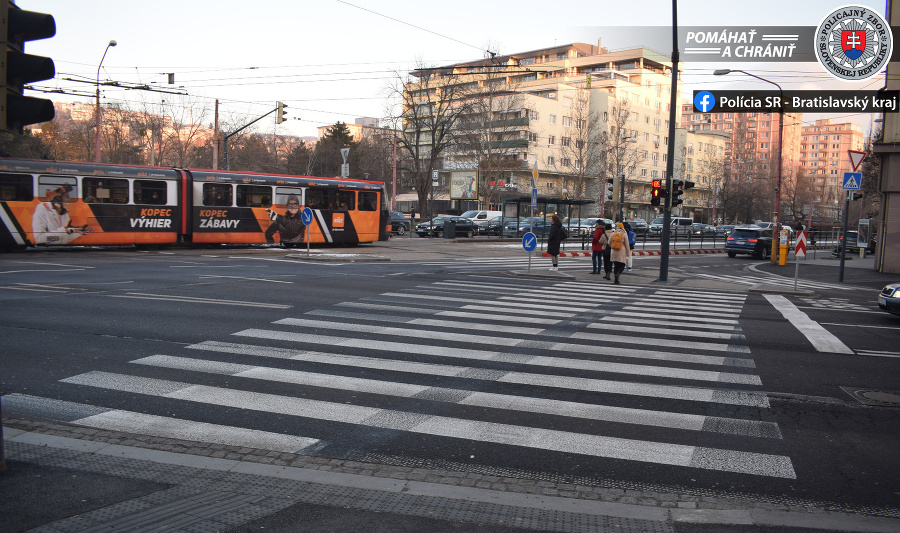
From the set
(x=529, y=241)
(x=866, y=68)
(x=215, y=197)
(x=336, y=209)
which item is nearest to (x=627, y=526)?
(x=529, y=241)

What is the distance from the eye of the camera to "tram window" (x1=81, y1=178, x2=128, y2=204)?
24750 millimetres

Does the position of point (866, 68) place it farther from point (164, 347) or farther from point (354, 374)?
point (164, 347)

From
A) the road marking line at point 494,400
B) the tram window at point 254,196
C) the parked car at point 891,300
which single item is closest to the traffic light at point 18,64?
the road marking line at point 494,400

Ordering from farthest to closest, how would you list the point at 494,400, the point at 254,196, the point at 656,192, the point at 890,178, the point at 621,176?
the point at 254,196
the point at 621,176
the point at 890,178
the point at 656,192
the point at 494,400

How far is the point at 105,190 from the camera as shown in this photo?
82.6ft

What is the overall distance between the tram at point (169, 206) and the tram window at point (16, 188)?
0.10 ft

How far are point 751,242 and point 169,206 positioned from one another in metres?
29.3

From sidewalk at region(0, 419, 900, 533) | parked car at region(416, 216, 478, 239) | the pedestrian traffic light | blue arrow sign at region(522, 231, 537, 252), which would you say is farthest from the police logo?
parked car at region(416, 216, 478, 239)

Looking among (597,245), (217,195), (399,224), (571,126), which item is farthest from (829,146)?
(217,195)

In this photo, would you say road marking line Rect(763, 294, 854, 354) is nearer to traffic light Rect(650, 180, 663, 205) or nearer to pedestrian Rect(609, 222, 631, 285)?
A: pedestrian Rect(609, 222, 631, 285)

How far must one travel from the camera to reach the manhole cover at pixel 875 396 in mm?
6961

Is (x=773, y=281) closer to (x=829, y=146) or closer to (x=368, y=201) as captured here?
(x=368, y=201)

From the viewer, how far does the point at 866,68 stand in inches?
743

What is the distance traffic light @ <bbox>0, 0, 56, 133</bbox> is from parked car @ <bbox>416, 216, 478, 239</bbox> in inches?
1599
